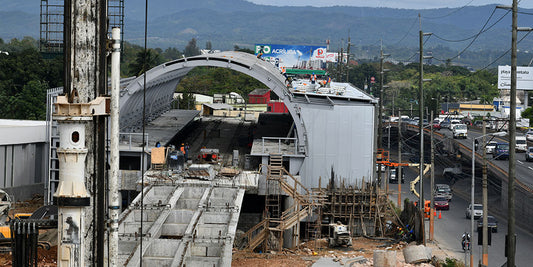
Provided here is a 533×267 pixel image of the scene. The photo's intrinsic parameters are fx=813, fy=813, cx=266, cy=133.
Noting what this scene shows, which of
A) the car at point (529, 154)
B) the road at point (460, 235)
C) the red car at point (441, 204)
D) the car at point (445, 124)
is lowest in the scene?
the road at point (460, 235)

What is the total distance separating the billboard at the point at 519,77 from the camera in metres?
124

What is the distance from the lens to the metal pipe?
48.1 feet

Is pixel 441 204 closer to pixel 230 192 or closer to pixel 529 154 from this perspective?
pixel 529 154

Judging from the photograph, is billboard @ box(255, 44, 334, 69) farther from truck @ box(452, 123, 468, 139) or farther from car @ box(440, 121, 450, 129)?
truck @ box(452, 123, 468, 139)

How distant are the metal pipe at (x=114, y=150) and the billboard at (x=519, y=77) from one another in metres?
112

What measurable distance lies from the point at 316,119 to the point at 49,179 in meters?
14.9

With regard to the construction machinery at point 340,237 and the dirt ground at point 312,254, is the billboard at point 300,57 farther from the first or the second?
the construction machinery at point 340,237

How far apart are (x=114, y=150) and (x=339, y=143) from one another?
3168cm

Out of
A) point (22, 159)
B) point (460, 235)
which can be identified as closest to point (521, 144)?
point (460, 235)

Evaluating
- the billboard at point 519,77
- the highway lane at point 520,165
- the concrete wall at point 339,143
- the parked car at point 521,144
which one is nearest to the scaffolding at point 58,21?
the concrete wall at point 339,143

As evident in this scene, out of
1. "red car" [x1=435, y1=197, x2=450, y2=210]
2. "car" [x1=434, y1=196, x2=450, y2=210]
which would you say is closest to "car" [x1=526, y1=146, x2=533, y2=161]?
"car" [x1=434, y1=196, x2=450, y2=210]

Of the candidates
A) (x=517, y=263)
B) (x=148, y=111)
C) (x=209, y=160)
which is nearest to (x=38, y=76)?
(x=148, y=111)

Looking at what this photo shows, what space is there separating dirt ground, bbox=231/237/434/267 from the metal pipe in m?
16.8

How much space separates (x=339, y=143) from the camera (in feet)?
150
